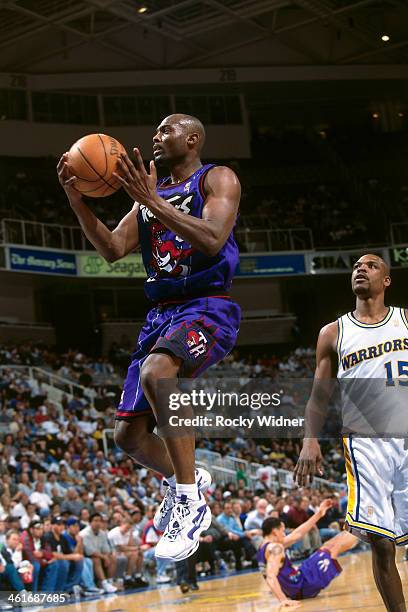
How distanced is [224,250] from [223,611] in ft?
17.6

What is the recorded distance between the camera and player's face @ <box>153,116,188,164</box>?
16.2ft

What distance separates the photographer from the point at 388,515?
17.8 feet

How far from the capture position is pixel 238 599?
403 inches

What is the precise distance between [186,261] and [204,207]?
314mm

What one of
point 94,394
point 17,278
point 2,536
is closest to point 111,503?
point 2,536

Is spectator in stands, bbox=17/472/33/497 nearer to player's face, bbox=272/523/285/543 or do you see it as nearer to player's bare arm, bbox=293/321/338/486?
player's face, bbox=272/523/285/543

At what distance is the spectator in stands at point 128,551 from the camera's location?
39.9 feet

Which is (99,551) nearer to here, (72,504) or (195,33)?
(72,504)

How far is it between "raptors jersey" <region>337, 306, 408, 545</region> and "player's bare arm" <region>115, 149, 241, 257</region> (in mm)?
1347

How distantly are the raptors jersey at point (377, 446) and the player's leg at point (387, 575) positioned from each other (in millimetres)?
65

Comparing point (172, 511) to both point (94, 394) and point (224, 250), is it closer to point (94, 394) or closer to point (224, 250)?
point (224, 250)

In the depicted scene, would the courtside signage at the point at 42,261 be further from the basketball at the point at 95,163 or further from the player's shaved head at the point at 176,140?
the basketball at the point at 95,163

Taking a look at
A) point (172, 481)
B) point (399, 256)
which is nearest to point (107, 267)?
point (399, 256)

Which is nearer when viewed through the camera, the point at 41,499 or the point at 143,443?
the point at 143,443
